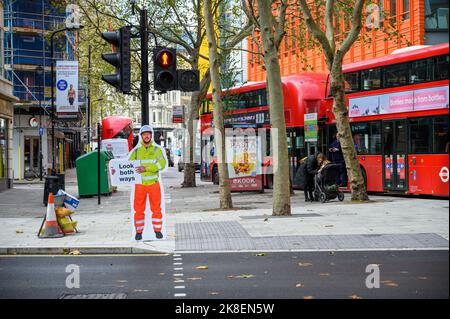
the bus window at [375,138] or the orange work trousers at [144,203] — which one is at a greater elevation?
the bus window at [375,138]

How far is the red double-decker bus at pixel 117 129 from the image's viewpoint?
58.7 m

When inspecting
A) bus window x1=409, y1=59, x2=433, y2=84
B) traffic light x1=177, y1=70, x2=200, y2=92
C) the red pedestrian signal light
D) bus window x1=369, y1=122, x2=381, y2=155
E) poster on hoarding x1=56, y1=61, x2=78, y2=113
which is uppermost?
poster on hoarding x1=56, y1=61, x2=78, y2=113

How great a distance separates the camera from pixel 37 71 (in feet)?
171

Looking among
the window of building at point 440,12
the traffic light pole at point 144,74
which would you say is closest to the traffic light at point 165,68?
the traffic light pole at point 144,74

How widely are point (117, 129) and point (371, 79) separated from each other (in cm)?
3759

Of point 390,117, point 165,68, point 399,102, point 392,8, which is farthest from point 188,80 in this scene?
point 392,8

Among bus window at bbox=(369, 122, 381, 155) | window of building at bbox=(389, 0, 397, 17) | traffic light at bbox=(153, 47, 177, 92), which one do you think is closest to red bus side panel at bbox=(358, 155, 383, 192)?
bus window at bbox=(369, 122, 381, 155)

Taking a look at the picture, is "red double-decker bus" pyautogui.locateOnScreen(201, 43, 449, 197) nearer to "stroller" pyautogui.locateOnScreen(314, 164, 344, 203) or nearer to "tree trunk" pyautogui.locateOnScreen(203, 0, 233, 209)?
"stroller" pyautogui.locateOnScreen(314, 164, 344, 203)

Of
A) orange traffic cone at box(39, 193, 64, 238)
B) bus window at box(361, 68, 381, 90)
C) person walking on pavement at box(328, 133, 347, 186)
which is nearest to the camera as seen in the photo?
orange traffic cone at box(39, 193, 64, 238)

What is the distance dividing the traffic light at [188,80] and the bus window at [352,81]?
1211 cm

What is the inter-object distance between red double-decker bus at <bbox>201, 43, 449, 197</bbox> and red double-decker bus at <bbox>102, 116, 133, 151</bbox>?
32.2m

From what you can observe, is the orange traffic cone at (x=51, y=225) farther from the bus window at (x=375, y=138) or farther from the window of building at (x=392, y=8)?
the window of building at (x=392, y=8)

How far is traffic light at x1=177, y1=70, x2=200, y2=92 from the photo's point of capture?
42.5 feet

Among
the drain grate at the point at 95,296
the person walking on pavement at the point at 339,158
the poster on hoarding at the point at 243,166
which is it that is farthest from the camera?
the poster on hoarding at the point at 243,166
